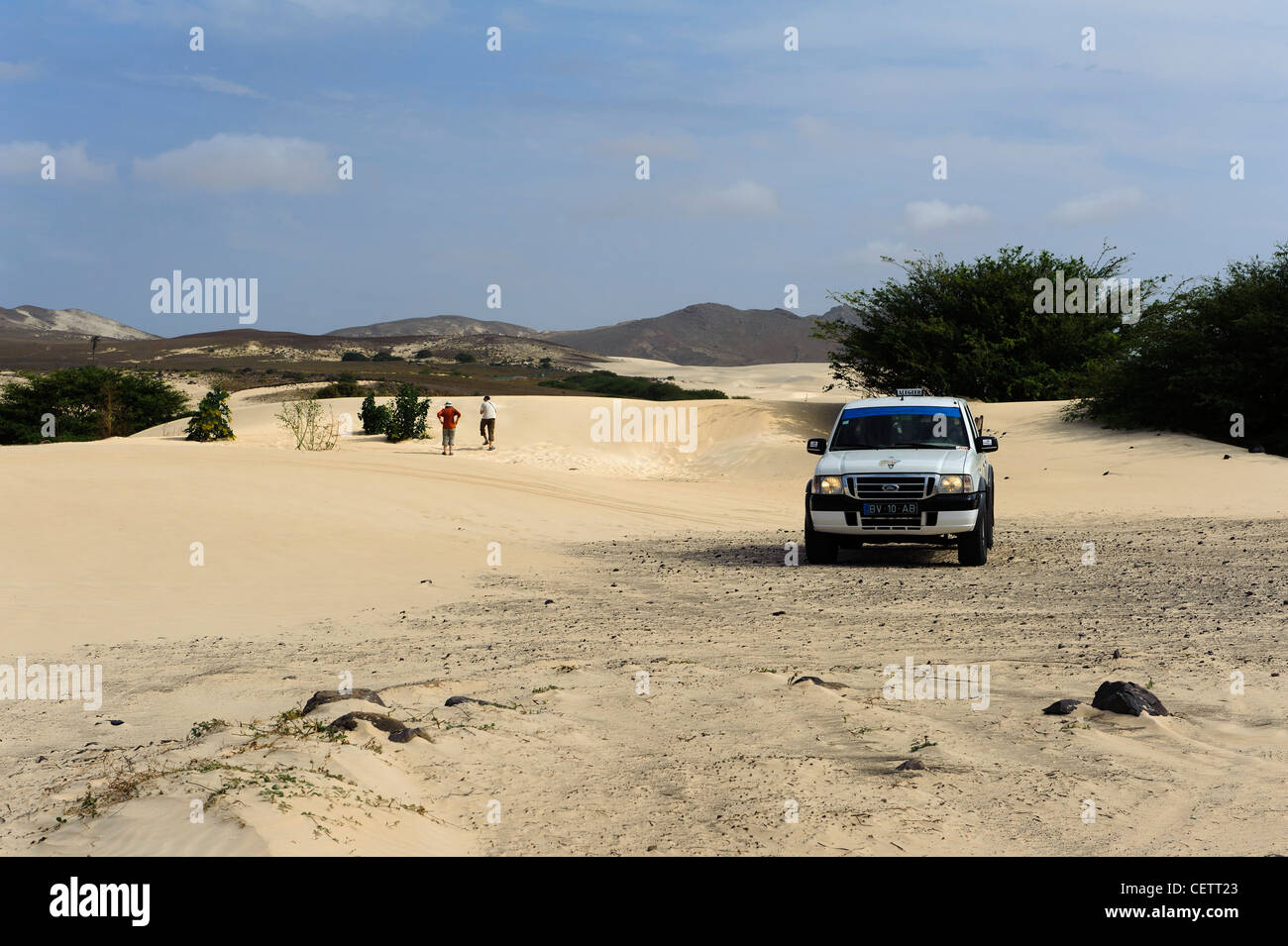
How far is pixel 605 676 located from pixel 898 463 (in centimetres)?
641

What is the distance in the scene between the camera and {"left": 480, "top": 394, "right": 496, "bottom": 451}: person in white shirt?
3056 centimetres

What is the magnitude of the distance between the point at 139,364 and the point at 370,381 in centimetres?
4322

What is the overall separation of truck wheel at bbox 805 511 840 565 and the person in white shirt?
18.3 m

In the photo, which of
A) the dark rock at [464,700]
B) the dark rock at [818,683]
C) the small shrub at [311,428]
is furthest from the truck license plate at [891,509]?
the small shrub at [311,428]

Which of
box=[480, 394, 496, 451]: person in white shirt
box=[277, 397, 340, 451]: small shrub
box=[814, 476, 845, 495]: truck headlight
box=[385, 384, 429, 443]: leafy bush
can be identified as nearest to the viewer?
box=[814, 476, 845, 495]: truck headlight

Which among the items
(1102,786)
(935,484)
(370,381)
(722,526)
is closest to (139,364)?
(370,381)

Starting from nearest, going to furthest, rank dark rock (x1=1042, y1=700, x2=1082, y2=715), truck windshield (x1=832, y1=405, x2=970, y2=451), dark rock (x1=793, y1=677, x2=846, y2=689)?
dark rock (x1=1042, y1=700, x2=1082, y2=715), dark rock (x1=793, y1=677, x2=846, y2=689), truck windshield (x1=832, y1=405, x2=970, y2=451)

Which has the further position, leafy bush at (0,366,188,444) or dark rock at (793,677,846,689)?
leafy bush at (0,366,188,444)

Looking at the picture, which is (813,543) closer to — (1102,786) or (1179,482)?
(1102,786)

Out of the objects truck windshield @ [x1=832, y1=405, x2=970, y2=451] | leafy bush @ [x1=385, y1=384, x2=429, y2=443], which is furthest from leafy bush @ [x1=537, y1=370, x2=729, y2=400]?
truck windshield @ [x1=832, y1=405, x2=970, y2=451]

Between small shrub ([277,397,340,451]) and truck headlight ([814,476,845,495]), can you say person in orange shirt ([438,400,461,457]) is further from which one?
truck headlight ([814,476,845,495])

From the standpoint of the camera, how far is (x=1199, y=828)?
14.1 feet

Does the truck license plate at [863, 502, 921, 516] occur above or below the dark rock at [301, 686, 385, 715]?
above

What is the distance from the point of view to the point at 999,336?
32.4m
